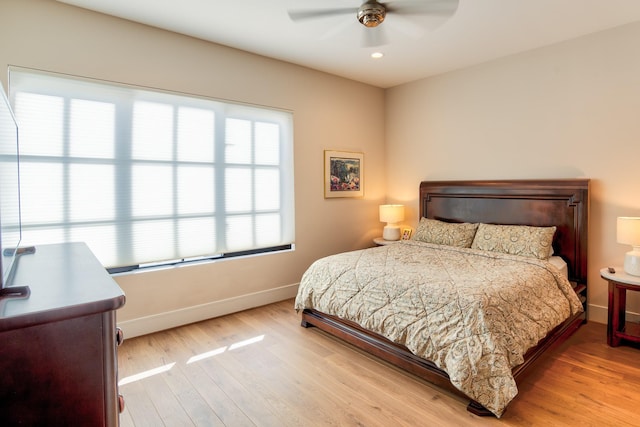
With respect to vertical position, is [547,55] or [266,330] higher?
[547,55]

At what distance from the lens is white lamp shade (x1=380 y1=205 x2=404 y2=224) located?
467 cm

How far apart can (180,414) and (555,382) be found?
2.39m

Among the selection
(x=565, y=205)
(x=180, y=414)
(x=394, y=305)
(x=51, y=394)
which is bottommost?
(x=180, y=414)

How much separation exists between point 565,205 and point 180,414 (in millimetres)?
3691

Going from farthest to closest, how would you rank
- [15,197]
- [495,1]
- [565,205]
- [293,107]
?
[293,107] → [565,205] → [495,1] → [15,197]

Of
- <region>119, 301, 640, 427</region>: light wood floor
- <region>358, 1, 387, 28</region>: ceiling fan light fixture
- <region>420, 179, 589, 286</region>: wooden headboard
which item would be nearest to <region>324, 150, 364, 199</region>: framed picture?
<region>420, 179, 589, 286</region>: wooden headboard

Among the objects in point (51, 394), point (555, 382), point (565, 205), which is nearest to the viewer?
point (51, 394)

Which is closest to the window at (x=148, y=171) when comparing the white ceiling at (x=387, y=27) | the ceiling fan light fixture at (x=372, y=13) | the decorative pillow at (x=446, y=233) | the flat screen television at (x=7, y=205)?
the white ceiling at (x=387, y=27)

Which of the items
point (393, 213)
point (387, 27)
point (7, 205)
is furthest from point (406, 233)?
point (7, 205)

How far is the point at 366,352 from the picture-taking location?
280 centimetres

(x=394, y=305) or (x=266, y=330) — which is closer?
(x=394, y=305)

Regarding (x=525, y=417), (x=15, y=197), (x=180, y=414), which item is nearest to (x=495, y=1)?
(x=525, y=417)

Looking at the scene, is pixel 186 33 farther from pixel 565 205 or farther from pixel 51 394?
pixel 565 205

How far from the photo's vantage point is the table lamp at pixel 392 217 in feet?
15.3
